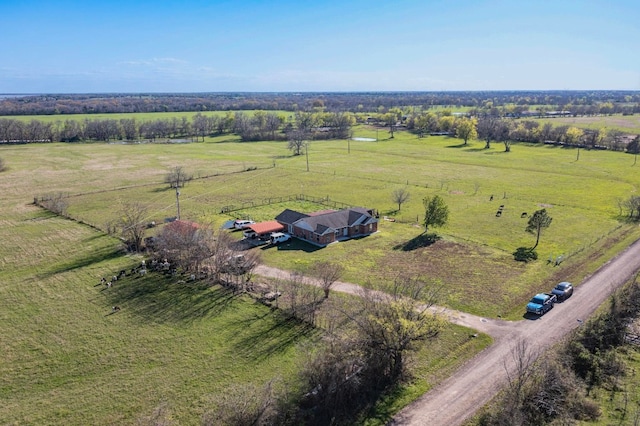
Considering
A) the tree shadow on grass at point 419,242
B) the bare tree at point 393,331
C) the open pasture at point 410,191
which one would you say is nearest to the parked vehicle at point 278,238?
the open pasture at point 410,191

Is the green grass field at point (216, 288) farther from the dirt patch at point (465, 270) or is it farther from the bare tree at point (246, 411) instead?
the bare tree at point (246, 411)

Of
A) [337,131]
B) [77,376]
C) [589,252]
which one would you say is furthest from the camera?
[337,131]

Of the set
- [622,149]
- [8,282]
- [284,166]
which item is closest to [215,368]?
[8,282]

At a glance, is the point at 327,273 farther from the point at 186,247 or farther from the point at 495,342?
the point at 495,342

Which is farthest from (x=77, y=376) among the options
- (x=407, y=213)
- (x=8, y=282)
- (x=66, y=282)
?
(x=407, y=213)

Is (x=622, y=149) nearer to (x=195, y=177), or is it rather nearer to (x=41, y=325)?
(x=195, y=177)

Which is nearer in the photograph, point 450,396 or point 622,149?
point 450,396

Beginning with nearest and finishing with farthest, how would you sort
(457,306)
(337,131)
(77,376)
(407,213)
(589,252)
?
1. (77,376)
2. (457,306)
3. (589,252)
4. (407,213)
5. (337,131)
